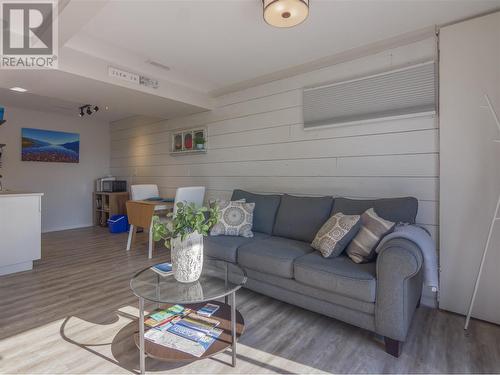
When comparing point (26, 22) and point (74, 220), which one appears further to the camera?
point (74, 220)

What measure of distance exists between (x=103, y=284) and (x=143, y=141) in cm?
321

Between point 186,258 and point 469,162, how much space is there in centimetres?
222

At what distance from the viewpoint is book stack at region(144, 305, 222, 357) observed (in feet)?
5.24

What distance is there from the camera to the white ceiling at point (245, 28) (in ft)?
6.58

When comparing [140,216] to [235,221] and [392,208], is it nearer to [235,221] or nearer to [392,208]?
[235,221]

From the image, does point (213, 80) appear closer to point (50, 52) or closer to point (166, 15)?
point (166, 15)

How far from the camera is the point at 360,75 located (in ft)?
8.89

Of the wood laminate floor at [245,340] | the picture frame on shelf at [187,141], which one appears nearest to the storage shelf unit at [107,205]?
the picture frame on shelf at [187,141]

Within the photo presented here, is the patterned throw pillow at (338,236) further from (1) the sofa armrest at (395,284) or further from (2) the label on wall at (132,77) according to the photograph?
(2) the label on wall at (132,77)

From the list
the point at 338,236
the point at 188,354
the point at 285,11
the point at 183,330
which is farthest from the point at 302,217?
the point at 285,11

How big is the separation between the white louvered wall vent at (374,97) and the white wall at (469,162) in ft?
0.43

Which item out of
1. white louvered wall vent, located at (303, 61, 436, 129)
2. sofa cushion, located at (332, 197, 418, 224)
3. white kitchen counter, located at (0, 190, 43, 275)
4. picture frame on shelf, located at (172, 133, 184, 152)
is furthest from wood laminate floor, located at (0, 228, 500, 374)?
picture frame on shelf, located at (172, 133, 184, 152)

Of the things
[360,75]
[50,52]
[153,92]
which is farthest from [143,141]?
[360,75]

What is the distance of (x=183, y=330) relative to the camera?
1753 millimetres
